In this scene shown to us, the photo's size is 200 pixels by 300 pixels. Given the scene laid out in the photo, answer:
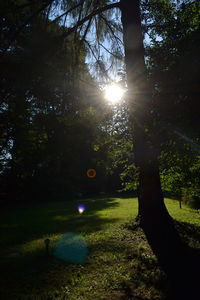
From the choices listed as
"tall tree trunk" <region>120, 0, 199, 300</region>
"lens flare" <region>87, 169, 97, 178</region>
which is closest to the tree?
"tall tree trunk" <region>120, 0, 199, 300</region>

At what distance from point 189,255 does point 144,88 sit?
4169 millimetres

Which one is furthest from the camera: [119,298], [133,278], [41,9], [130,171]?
[130,171]

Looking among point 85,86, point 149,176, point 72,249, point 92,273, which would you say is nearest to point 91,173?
point 85,86

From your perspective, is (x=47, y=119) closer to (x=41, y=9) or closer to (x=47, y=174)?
(x=41, y=9)

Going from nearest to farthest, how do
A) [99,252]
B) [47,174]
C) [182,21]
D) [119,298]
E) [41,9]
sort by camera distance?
1. [119,298]
2. [182,21]
3. [99,252]
4. [41,9]
5. [47,174]

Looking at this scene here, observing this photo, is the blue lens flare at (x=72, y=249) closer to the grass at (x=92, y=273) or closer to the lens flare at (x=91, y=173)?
the grass at (x=92, y=273)

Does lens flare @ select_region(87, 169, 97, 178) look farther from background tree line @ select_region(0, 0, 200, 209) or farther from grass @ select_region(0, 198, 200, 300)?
grass @ select_region(0, 198, 200, 300)

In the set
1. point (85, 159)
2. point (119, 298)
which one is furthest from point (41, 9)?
point (85, 159)

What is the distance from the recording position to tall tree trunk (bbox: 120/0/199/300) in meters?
5.32

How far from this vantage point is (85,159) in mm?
40438

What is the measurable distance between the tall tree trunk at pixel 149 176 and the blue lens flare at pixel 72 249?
6.61 ft

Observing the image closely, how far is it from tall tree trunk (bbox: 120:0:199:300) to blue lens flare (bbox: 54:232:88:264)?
2013 mm

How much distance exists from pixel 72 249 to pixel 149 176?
10.8 ft

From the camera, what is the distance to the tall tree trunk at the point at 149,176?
209 inches
